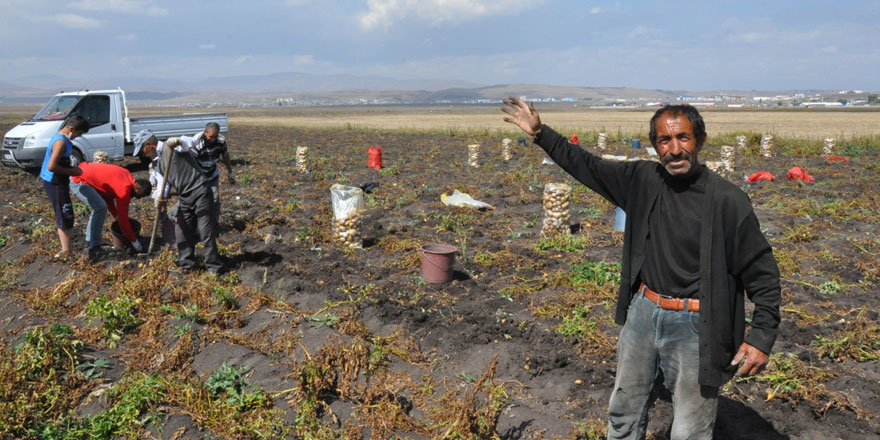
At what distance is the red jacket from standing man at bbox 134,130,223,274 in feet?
2.12

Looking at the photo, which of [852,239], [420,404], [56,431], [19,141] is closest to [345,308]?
[420,404]

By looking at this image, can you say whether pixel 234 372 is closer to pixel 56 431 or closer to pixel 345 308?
pixel 56 431

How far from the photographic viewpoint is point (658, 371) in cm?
288

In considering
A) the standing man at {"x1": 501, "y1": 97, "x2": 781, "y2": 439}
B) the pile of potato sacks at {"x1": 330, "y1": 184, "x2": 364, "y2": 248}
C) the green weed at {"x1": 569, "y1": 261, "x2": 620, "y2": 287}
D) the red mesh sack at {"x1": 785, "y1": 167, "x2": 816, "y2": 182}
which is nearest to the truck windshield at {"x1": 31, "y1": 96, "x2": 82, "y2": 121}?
the pile of potato sacks at {"x1": 330, "y1": 184, "x2": 364, "y2": 248}

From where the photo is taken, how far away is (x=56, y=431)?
3932 millimetres

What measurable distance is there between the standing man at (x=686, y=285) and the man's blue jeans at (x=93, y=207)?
672cm

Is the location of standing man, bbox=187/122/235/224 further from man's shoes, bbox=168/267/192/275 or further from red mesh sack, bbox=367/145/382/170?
red mesh sack, bbox=367/145/382/170

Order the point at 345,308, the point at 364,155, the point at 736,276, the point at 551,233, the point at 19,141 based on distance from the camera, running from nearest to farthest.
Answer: the point at 736,276 < the point at 345,308 < the point at 551,233 < the point at 19,141 < the point at 364,155

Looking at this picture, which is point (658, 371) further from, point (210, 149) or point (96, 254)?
point (96, 254)

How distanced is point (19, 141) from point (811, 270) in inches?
676

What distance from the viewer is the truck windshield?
1508cm

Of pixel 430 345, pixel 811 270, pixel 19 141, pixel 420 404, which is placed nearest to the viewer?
pixel 420 404

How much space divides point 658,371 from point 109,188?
22.9 ft

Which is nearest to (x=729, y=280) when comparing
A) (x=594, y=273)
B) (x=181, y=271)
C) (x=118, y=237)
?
(x=594, y=273)
